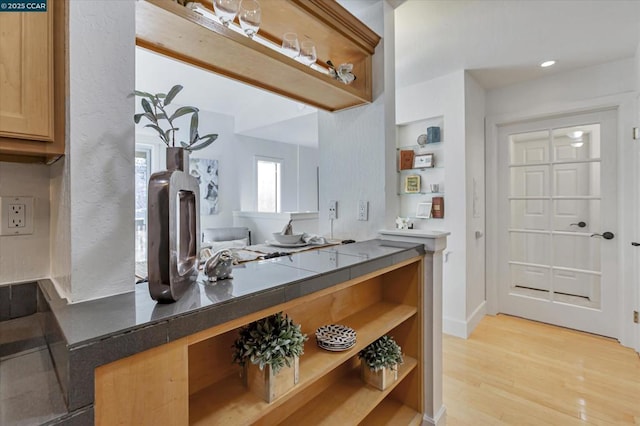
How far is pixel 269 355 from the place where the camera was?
3.00ft

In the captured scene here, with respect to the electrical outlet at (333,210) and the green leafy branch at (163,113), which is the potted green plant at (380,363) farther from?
the green leafy branch at (163,113)

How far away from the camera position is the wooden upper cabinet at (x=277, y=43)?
1.03 metres

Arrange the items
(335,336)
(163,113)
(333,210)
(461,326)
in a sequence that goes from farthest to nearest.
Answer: (461,326) < (333,210) < (335,336) < (163,113)

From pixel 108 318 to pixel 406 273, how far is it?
137 centimetres

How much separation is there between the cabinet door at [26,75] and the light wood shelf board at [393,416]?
69.1 inches

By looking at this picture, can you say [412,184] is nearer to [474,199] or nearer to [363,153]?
[474,199]

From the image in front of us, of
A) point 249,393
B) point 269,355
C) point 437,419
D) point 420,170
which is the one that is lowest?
point 437,419

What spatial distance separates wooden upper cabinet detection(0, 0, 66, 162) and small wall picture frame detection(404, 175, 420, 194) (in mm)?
3025

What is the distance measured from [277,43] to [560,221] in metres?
3.17

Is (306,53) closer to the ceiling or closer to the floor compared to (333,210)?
closer to the ceiling

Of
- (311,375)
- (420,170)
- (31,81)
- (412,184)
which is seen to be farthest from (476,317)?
(31,81)


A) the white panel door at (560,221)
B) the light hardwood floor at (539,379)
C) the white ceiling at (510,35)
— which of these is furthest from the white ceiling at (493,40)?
the light hardwood floor at (539,379)

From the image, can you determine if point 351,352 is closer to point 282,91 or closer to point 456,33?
point 282,91

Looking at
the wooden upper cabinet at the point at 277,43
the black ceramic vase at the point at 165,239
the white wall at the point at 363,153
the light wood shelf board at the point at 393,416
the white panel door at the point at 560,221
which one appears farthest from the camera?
the white panel door at the point at 560,221
